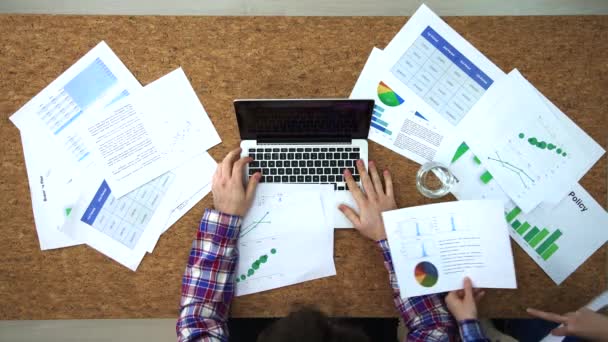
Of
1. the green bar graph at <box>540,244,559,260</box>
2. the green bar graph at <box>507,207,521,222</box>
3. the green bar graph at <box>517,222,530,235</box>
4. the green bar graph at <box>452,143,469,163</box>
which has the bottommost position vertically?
the green bar graph at <box>540,244,559,260</box>

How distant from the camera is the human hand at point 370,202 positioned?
788 mm

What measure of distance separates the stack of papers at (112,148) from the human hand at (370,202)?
1.04 ft

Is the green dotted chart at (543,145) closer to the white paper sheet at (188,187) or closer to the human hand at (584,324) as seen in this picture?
the human hand at (584,324)

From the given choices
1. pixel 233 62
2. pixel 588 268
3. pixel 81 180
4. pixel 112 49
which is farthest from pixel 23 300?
pixel 588 268

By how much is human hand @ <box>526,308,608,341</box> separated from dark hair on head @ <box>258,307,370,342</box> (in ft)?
1.49

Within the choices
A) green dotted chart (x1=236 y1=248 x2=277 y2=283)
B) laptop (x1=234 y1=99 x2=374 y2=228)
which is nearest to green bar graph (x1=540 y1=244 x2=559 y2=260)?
laptop (x1=234 y1=99 x2=374 y2=228)

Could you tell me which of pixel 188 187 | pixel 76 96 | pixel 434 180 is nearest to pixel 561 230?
pixel 434 180

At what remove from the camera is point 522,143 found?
0.81 m

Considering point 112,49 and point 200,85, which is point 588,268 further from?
point 112,49

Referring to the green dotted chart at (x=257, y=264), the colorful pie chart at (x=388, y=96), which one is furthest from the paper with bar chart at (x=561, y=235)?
the green dotted chart at (x=257, y=264)

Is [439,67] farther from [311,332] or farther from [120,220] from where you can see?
[120,220]

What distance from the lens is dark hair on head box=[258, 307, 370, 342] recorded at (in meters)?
0.60

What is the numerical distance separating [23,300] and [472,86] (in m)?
1.09

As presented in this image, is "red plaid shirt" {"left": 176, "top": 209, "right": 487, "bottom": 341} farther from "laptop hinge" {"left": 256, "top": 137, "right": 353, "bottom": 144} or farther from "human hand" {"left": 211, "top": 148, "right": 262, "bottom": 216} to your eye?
"laptop hinge" {"left": 256, "top": 137, "right": 353, "bottom": 144}
